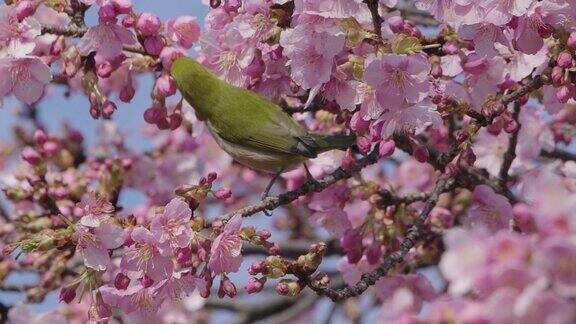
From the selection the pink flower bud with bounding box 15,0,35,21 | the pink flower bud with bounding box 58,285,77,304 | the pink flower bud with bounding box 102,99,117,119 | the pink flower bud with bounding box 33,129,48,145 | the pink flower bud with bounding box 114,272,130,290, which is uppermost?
the pink flower bud with bounding box 15,0,35,21

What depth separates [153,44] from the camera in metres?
3.79

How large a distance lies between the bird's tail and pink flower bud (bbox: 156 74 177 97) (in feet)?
2.22

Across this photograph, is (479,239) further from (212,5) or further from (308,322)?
(308,322)

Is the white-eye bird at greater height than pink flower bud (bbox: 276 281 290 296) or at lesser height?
lesser

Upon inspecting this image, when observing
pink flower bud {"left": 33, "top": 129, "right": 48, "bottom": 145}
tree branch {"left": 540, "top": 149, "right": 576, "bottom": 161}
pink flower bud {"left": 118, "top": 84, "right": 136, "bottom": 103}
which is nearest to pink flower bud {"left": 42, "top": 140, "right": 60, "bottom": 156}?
pink flower bud {"left": 33, "top": 129, "right": 48, "bottom": 145}

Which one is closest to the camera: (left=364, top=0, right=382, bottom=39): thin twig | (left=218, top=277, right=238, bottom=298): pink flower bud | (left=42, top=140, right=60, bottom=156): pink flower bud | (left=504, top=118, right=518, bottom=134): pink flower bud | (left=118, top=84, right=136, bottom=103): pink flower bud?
(left=218, top=277, right=238, bottom=298): pink flower bud

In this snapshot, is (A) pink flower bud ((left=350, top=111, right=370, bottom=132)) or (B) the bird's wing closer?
(A) pink flower bud ((left=350, top=111, right=370, bottom=132))

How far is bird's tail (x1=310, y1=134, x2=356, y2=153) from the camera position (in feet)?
11.9

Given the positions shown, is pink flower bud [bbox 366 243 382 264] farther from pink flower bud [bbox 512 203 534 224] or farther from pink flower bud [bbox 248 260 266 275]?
pink flower bud [bbox 512 203 534 224]

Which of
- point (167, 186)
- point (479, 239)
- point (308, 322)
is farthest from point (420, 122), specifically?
point (308, 322)

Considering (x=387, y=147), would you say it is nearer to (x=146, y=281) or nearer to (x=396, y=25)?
(x=396, y=25)

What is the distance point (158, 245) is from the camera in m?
3.05

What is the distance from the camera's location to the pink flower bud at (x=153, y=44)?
3.78 metres

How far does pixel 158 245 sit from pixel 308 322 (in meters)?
4.89
